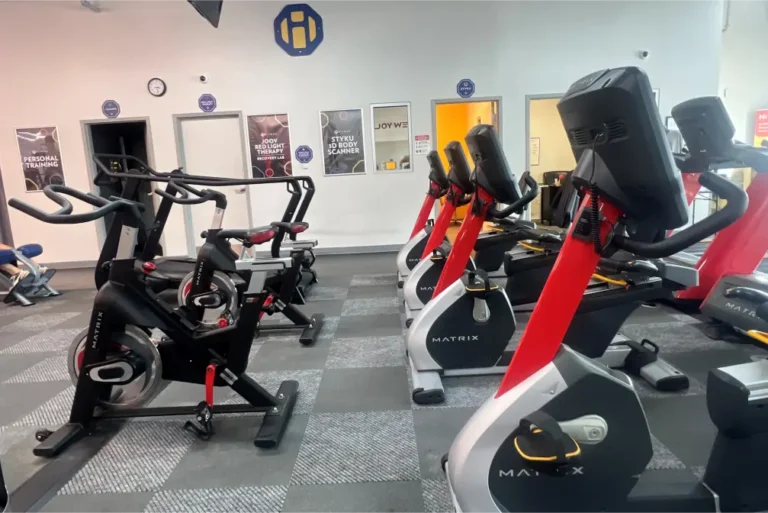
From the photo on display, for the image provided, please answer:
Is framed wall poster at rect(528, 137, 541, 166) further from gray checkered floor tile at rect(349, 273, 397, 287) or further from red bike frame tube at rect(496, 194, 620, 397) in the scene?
red bike frame tube at rect(496, 194, 620, 397)

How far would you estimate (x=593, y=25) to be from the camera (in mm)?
7023

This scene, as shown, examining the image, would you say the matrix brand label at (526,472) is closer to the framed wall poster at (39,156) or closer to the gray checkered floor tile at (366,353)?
the gray checkered floor tile at (366,353)

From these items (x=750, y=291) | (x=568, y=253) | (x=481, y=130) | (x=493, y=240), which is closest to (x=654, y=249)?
(x=568, y=253)

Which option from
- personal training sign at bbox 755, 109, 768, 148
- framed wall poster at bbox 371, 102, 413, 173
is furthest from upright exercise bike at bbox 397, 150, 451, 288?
personal training sign at bbox 755, 109, 768, 148

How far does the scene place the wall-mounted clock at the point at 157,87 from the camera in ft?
23.5

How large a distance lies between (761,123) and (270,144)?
8.34 meters

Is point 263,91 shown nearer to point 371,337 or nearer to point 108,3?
point 108,3

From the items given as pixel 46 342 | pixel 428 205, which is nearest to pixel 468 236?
pixel 428 205

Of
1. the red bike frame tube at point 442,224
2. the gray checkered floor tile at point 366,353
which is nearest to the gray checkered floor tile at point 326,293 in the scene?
the gray checkered floor tile at point 366,353

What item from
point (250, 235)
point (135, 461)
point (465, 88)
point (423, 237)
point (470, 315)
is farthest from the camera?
point (465, 88)

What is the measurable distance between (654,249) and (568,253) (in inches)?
9.7

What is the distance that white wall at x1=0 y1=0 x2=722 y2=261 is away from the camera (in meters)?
6.98

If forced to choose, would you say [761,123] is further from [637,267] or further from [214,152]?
[214,152]

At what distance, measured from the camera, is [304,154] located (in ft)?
24.1
